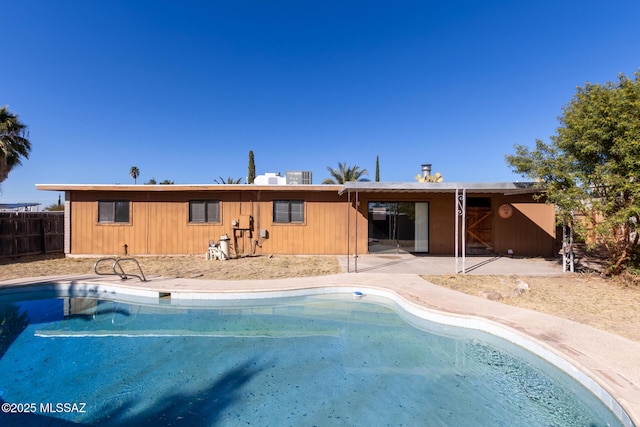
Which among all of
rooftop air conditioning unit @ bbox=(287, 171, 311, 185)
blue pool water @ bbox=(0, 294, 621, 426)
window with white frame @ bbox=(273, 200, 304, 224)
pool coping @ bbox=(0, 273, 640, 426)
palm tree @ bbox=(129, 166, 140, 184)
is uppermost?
palm tree @ bbox=(129, 166, 140, 184)

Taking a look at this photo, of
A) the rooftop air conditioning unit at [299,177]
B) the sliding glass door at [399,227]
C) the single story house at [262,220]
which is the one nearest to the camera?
the single story house at [262,220]

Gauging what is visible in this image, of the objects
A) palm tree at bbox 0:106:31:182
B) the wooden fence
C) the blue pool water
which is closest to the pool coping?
the blue pool water

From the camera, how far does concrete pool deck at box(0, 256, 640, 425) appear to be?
9.91 feet

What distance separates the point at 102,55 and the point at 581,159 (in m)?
15.5

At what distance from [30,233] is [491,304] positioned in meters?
15.7

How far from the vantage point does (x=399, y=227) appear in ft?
37.0

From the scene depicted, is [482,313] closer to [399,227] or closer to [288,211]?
[399,227]

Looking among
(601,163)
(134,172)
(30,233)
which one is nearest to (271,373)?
(601,163)

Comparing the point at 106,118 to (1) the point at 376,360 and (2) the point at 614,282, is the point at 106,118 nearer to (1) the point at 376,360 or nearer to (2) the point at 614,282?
(1) the point at 376,360

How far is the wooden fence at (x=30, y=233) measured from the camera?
35.0 feet

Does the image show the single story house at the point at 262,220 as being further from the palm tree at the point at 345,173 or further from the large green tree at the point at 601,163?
the palm tree at the point at 345,173

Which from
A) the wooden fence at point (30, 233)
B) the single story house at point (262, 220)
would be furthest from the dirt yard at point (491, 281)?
the wooden fence at point (30, 233)

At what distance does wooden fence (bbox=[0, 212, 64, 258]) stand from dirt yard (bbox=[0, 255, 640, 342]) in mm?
1147

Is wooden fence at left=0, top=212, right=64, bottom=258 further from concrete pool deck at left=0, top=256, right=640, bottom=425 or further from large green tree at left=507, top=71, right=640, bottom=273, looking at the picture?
large green tree at left=507, top=71, right=640, bottom=273
